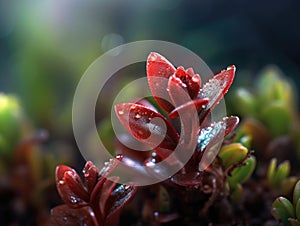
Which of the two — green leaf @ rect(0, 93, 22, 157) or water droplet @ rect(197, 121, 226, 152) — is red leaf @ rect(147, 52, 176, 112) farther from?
green leaf @ rect(0, 93, 22, 157)

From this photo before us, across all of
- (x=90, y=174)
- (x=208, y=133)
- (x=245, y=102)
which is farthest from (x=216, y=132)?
(x=245, y=102)

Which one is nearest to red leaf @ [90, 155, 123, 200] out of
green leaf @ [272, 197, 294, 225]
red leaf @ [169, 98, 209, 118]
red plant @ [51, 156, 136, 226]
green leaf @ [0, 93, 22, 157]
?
red plant @ [51, 156, 136, 226]

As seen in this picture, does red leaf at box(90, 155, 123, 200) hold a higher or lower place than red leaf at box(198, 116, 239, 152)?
lower

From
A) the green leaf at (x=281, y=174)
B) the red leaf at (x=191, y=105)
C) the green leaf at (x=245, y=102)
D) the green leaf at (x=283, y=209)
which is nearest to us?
the red leaf at (x=191, y=105)

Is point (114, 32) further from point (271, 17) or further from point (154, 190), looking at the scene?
point (154, 190)

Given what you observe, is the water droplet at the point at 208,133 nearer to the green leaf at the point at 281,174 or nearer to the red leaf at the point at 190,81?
the red leaf at the point at 190,81

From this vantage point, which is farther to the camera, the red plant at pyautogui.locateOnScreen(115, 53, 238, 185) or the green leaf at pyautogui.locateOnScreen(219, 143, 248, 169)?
the green leaf at pyautogui.locateOnScreen(219, 143, 248, 169)

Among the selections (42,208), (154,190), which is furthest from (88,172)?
(42,208)

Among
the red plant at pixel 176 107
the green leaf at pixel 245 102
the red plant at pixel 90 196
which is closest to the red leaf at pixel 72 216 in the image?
the red plant at pixel 90 196
